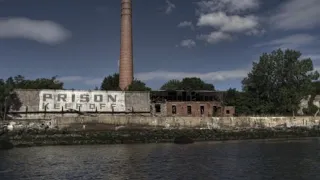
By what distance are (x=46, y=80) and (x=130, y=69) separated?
19.2m

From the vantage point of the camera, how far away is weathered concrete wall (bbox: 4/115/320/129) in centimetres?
6431

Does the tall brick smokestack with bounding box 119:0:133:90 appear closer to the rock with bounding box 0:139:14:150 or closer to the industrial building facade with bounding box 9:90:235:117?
the industrial building facade with bounding box 9:90:235:117

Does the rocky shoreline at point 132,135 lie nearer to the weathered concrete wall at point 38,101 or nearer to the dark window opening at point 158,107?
the weathered concrete wall at point 38,101

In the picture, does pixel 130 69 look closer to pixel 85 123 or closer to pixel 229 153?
pixel 85 123

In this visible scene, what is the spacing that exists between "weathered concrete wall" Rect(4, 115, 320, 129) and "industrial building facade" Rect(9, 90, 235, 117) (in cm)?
496

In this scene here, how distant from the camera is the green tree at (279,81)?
280 feet

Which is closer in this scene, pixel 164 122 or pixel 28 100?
pixel 164 122

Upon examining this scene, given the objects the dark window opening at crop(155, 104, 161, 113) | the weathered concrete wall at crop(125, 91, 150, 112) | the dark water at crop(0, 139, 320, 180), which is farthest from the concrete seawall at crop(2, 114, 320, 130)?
the dark water at crop(0, 139, 320, 180)

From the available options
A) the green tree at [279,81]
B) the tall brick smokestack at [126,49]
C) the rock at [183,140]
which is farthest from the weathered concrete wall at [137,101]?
the green tree at [279,81]

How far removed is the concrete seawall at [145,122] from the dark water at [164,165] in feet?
69.0

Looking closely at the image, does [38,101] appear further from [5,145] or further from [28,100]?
[5,145]

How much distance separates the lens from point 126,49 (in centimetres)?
8662

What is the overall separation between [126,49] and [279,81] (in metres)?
33.9

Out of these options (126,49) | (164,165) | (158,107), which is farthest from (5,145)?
(126,49)
